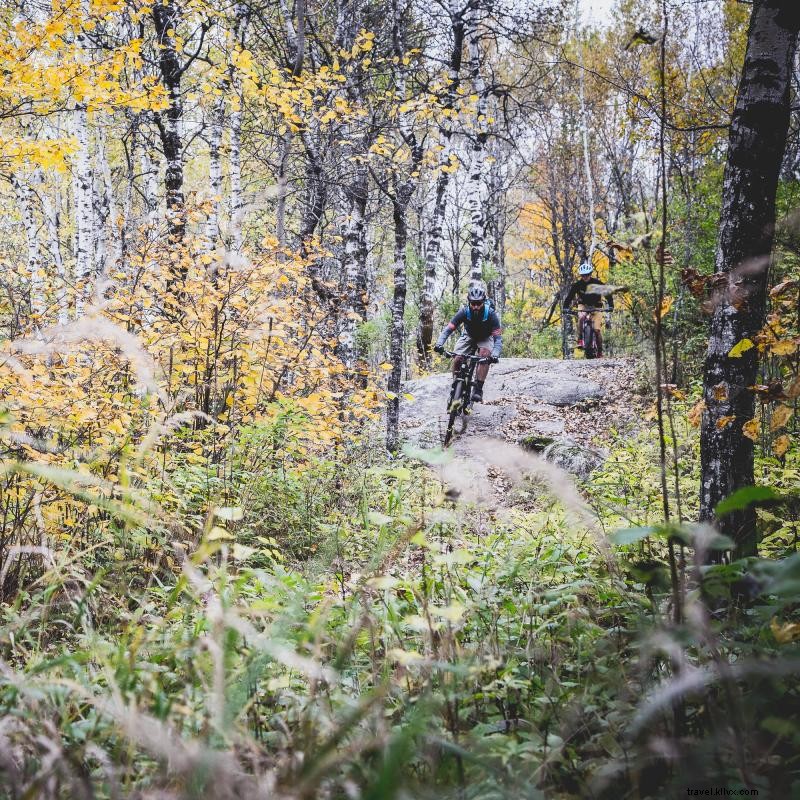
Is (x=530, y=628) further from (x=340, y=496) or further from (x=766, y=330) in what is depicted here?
(x=340, y=496)

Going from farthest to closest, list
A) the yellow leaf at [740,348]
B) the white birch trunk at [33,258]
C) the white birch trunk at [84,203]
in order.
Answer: the white birch trunk at [84,203] → the white birch trunk at [33,258] → the yellow leaf at [740,348]

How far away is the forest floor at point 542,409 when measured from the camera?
28.2ft

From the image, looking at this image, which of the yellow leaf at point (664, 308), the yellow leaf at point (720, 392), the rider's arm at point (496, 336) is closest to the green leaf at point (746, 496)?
the yellow leaf at point (664, 308)

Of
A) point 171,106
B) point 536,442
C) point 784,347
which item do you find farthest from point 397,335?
point 784,347

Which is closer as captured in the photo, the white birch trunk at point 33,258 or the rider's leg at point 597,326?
the white birch trunk at point 33,258

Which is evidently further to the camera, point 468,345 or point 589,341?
point 589,341

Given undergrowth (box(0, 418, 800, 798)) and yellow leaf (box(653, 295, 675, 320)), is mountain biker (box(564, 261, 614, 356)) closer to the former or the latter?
yellow leaf (box(653, 295, 675, 320))

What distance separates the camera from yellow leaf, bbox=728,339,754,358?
2.60 m

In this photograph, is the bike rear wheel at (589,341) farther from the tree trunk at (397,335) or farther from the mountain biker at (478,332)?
the mountain biker at (478,332)

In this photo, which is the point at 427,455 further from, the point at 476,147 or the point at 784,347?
the point at 476,147

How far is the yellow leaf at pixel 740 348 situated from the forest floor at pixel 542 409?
4.48 m

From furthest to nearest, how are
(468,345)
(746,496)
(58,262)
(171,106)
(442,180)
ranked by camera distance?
(58,262) → (442,180) → (468,345) → (171,106) → (746,496)

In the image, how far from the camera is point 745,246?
2.80m

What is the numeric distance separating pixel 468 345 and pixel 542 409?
3001 mm
